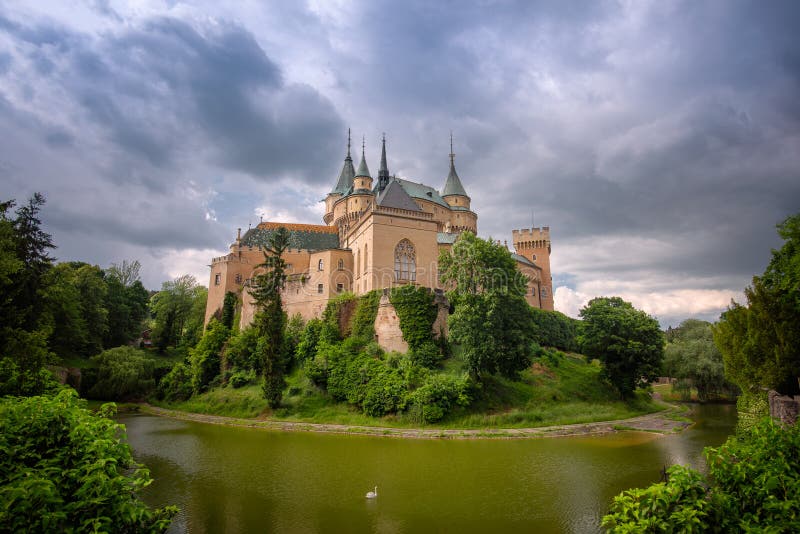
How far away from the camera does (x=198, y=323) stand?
4753cm

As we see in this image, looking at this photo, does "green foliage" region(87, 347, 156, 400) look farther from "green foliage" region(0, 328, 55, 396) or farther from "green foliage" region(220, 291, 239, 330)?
"green foliage" region(0, 328, 55, 396)

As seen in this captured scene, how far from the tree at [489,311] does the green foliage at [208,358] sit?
20839mm

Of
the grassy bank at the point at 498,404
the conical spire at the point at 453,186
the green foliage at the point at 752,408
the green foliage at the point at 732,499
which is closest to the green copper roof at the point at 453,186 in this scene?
the conical spire at the point at 453,186

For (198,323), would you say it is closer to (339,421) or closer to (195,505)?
(339,421)

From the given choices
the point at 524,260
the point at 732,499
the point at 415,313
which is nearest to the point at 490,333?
the point at 415,313

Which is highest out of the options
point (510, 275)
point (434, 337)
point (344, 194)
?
point (344, 194)

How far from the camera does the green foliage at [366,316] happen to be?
32.0 m

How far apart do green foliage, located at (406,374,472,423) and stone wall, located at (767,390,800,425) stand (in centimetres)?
1369

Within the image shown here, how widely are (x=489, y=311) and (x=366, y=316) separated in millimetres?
10275

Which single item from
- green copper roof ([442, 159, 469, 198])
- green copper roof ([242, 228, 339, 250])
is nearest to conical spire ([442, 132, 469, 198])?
green copper roof ([442, 159, 469, 198])

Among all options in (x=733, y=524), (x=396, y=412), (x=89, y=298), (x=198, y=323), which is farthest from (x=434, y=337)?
(x=89, y=298)

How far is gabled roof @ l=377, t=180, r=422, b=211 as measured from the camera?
36812 mm

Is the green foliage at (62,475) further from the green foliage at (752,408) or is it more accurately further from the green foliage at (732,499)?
the green foliage at (752,408)

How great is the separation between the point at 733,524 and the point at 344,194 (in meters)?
51.6
